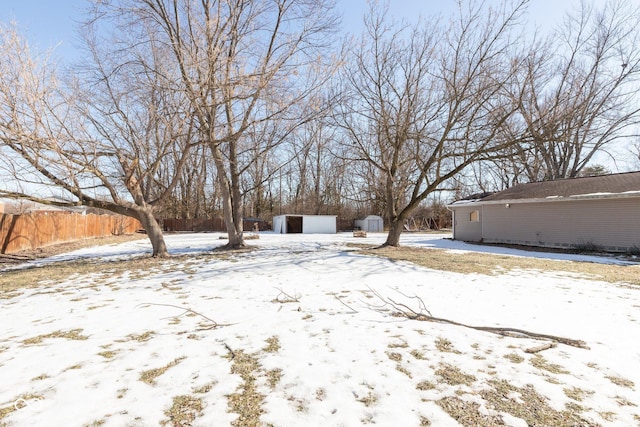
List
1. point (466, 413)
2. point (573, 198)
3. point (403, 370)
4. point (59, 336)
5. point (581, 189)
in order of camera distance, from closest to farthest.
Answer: point (466, 413), point (403, 370), point (59, 336), point (573, 198), point (581, 189)

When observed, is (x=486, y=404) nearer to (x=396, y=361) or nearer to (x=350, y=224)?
(x=396, y=361)

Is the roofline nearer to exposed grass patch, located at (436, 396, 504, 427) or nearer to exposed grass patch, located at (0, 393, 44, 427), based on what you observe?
exposed grass patch, located at (436, 396, 504, 427)

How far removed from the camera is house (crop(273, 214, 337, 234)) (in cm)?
2898

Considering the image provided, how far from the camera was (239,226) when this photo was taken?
13.1m

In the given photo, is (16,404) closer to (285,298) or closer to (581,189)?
(285,298)

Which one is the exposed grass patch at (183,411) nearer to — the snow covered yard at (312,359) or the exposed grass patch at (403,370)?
the snow covered yard at (312,359)

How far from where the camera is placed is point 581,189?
13.5 metres

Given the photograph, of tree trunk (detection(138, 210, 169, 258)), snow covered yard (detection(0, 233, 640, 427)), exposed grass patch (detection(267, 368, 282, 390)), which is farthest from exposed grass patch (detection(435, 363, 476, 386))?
tree trunk (detection(138, 210, 169, 258))

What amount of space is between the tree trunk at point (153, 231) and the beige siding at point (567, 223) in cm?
1561

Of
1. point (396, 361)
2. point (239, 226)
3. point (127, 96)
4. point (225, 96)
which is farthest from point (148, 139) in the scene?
point (396, 361)

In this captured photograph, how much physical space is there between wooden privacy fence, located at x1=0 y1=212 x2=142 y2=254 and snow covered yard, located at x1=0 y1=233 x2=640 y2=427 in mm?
8043

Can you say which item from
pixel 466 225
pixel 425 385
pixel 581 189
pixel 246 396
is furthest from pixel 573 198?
pixel 246 396

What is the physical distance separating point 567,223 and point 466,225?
5.81 metres

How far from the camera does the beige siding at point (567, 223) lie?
11856 mm
